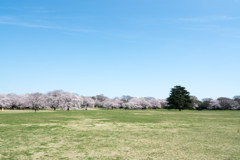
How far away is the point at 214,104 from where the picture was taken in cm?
9756

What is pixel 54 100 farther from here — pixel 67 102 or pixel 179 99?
pixel 179 99

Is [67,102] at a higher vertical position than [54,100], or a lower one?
lower

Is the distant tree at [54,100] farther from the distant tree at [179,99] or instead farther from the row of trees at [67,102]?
the distant tree at [179,99]

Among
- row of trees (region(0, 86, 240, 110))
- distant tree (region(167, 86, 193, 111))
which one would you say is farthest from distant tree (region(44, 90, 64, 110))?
distant tree (region(167, 86, 193, 111))

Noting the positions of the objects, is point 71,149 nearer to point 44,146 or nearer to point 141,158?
point 44,146

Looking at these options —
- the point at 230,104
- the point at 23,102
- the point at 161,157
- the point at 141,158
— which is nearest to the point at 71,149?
the point at 141,158

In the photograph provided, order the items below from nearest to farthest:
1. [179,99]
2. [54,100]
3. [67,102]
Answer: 1. [179,99]
2. [67,102]
3. [54,100]

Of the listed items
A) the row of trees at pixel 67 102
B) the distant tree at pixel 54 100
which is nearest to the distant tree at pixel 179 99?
the row of trees at pixel 67 102

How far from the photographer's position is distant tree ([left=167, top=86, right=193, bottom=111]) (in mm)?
67694

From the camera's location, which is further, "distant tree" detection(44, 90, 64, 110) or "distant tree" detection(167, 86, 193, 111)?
"distant tree" detection(44, 90, 64, 110)

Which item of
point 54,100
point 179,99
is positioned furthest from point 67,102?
point 179,99

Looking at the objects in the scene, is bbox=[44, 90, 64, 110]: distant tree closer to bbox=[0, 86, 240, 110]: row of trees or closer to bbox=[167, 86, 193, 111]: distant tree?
bbox=[0, 86, 240, 110]: row of trees

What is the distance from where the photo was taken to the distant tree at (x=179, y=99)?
67.7 m

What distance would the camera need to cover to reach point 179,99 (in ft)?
223
